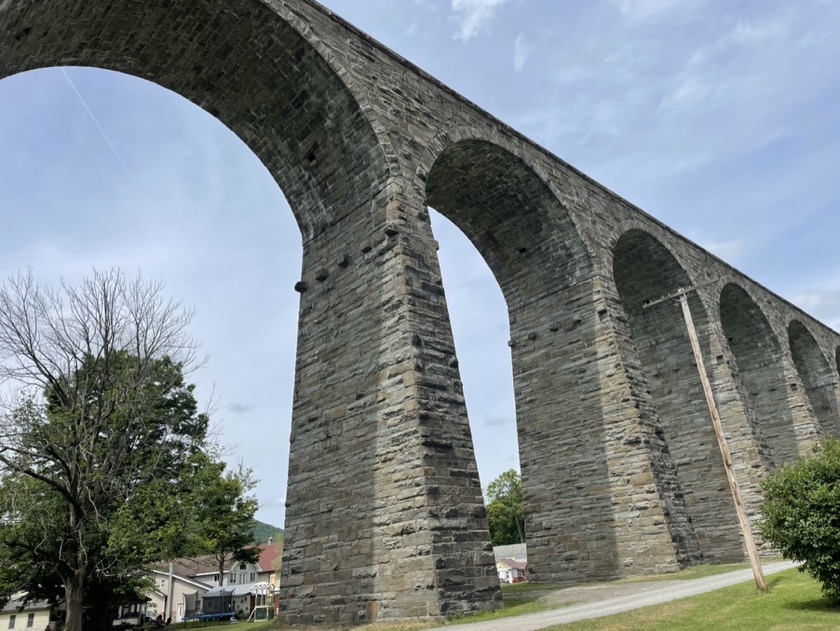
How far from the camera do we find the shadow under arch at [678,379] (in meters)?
19.5

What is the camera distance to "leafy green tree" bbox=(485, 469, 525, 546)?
6650cm

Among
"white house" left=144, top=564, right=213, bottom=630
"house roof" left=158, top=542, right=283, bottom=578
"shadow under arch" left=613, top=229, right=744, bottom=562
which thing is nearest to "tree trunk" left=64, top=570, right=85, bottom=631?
"shadow under arch" left=613, top=229, right=744, bottom=562

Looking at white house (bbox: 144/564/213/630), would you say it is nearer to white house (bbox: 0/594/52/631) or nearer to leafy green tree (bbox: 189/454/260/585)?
white house (bbox: 0/594/52/631)

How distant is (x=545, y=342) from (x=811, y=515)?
30.6 ft

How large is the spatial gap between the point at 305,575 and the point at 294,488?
5.46 feet

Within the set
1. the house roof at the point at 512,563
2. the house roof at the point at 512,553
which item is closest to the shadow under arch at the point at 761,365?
the house roof at the point at 512,563

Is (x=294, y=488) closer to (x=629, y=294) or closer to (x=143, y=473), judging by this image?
(x=143, y=473)

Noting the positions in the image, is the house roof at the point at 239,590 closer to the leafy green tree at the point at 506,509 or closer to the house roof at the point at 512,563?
the house roof at the point at 512,563

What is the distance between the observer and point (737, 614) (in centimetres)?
783

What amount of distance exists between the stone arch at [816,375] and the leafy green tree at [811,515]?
24.1 meters

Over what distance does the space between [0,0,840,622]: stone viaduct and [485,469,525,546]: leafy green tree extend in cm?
4850

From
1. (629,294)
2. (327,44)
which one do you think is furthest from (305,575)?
(629,294)

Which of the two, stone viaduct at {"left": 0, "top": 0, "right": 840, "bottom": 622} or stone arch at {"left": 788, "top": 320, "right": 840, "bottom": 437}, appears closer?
stone viaduct at {"left": 0, "top": 0, "right": 840, "bottom": 622}

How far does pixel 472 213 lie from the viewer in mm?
17391
